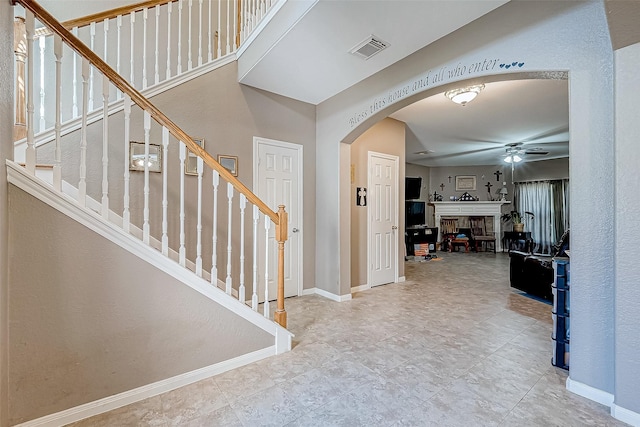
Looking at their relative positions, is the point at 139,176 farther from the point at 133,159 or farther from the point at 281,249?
the point at 281,249

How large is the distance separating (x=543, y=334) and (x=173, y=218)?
3816 mm

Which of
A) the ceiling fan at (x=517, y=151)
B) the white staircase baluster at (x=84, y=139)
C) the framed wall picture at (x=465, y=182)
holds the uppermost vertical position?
the ceiling fan at (x=517, y=151)

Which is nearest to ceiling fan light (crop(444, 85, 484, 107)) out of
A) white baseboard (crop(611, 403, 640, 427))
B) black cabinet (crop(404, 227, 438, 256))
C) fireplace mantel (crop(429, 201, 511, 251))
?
white baseboard (crop(611, 403, 640, 427))

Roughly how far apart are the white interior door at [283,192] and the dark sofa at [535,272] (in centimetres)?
315

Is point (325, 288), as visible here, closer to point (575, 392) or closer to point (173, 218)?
point (173, 218)

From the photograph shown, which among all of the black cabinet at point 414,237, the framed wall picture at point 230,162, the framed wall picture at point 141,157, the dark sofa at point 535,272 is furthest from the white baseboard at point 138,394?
the black cabinet at point 414,237

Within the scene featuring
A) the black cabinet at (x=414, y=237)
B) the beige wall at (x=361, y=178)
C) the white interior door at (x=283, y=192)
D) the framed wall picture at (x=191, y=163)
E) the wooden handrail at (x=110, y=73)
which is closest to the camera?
the wooden handrail at (x=110, y=73)

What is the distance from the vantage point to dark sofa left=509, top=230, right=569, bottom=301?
3.65 m

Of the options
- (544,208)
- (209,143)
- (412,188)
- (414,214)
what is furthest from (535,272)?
(544,208)

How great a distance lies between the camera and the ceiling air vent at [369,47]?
2475 mm

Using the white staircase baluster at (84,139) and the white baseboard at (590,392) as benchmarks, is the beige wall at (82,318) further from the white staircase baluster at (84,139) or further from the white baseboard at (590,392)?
the white baseboard at (590,392)

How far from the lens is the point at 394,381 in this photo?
1948 millimetres

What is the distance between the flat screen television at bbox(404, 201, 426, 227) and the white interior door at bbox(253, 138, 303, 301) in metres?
4.47

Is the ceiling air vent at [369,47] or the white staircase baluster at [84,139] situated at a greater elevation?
the ceiling air vent at [369,47]
